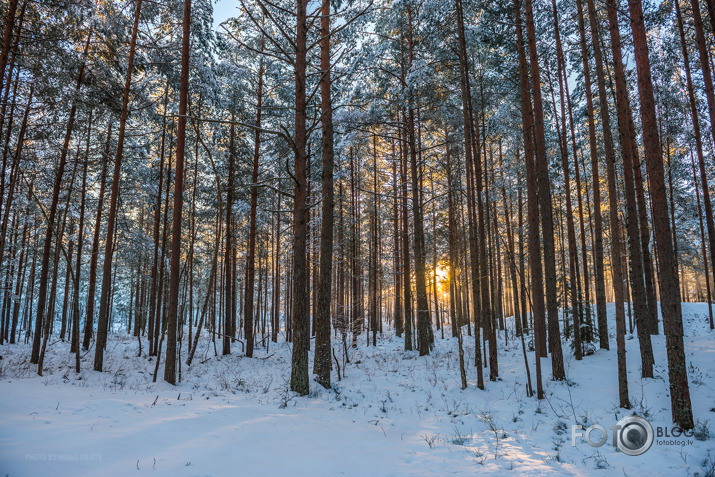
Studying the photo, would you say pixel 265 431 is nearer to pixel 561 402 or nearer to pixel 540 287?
pixel 561 402

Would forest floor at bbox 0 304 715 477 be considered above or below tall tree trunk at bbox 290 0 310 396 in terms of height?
below

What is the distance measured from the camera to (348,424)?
613 centimetres

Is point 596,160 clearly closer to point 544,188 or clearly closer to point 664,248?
point 544,188

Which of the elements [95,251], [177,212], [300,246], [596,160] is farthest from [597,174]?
[95,251]

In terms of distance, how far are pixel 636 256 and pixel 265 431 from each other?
1010cm

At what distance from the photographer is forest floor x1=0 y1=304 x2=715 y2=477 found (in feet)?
12.8

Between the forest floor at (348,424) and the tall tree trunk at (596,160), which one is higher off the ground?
the tall tree trunk at (596,160)

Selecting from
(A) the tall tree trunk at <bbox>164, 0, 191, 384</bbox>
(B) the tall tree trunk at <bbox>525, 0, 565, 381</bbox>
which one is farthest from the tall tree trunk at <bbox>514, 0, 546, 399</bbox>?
(A) the tall tree trunk at <bbox>164, 0, 191, 384</bbox>

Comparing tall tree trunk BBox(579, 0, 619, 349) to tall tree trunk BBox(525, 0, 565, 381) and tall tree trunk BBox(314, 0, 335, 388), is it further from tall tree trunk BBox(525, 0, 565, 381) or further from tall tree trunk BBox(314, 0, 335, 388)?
tall tree trunk BBox(314, 0, 335, 388)

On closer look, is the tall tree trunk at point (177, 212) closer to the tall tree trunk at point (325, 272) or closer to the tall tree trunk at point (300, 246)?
the tall tree trunk at point (300, 246)

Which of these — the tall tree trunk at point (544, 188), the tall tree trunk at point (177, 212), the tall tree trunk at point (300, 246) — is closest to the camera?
the tall tree trunk at point (300, 246)

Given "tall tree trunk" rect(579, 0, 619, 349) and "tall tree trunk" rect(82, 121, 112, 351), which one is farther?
A: "tall tree trunk" rect(82, 121, 112, 351)

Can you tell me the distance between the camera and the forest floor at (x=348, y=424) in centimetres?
392

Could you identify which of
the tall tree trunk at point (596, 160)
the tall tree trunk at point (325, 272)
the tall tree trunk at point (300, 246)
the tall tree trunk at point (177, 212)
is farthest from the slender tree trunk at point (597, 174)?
the tall tree trunk at point (177, 212)
